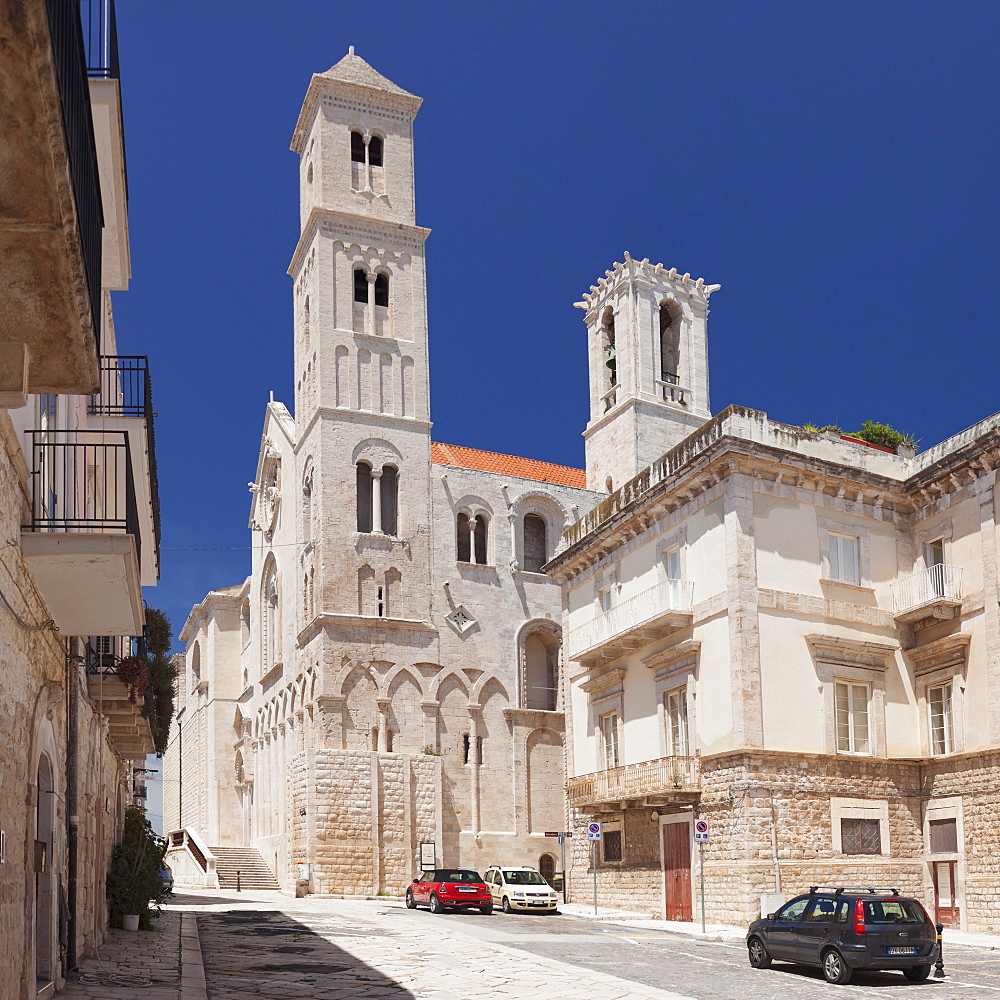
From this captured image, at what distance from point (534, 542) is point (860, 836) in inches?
980

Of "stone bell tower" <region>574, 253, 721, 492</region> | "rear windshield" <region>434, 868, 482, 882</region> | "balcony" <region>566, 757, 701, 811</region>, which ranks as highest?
"stone bell tower" <region>574, 253, 721, 492</region>

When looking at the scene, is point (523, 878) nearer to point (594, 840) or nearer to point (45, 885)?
point (594, 840)

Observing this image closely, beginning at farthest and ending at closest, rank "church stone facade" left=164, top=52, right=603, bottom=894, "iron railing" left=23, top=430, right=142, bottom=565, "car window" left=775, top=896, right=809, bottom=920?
"church stone facade" left=164, top=52, right=603, bottom=894, "car window" left=775, top=896, right=809, bottom=920, "iron railing" left=23, top=430, right=142, bottom=565

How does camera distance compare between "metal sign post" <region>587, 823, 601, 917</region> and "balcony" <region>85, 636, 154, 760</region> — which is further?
"metal sign post" <region>587, 823, 601, 917</region>

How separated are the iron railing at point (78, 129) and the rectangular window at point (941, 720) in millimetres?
22563

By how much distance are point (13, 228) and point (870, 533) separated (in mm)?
24699

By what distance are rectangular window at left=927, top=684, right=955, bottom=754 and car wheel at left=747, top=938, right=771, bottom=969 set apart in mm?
10272

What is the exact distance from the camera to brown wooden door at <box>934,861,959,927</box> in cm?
2483

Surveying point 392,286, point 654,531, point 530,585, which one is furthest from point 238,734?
point 654,531

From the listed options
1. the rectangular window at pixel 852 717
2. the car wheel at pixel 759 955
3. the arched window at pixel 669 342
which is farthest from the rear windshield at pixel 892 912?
the arched window at pixel 669 342

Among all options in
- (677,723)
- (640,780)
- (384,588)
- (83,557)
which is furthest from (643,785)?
(83,557)

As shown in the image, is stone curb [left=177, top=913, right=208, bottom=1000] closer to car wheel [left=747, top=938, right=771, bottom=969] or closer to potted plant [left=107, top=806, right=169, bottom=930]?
potted plant [left=107, top=806, right=169, bottom=930]

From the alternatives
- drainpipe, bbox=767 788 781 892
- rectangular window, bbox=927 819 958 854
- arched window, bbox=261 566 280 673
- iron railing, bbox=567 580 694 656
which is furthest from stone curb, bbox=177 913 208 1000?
arched window, bbox=261 566 280 673

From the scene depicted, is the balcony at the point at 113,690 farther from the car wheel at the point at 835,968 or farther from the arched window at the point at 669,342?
the arched window at the point at 669,342
